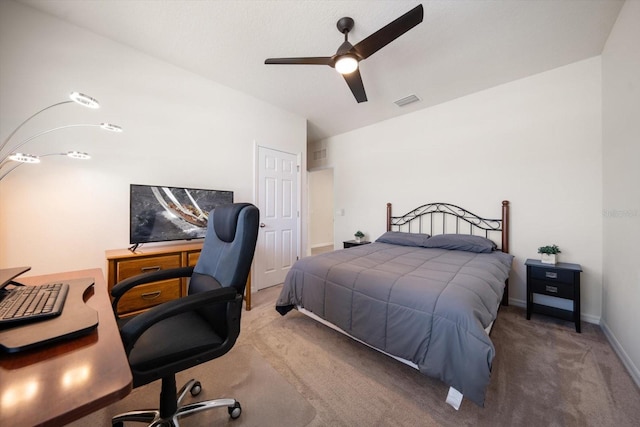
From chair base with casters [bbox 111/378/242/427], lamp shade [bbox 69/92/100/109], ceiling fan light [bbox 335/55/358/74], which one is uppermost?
ceiling fan light [bbox 335/55/358/74]

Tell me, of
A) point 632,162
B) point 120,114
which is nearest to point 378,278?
point 632,162

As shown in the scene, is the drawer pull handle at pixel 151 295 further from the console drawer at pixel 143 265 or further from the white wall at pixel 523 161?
the white wall at pixel 523 161

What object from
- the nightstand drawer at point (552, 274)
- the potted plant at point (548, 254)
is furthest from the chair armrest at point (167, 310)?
the potted plant at point (548, 254)

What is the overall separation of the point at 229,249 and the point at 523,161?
345 cm

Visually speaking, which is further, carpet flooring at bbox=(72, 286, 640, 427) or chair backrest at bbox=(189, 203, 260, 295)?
carpet flooring at bbox=(72, 286, 640, 427)

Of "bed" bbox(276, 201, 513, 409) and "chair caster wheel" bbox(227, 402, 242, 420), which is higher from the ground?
"bed" bbox(276, 201, 513, 409)

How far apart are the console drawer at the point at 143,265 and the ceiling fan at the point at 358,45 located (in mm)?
2021

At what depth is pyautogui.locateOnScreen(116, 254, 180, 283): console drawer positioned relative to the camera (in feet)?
6.26

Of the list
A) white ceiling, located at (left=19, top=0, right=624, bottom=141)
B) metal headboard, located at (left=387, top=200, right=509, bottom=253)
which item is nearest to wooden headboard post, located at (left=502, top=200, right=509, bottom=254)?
metal headboard, located at (left=387, top=200, right=509, bottom=253)

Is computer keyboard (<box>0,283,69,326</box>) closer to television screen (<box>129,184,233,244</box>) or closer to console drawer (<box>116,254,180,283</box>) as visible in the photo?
console drawer (<box>116,254,180,283</box>)

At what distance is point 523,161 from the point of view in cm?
281

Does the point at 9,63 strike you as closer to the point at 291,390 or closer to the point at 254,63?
the point at 254,63

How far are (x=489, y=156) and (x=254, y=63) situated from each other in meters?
3.15

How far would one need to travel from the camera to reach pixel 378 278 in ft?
5.92
